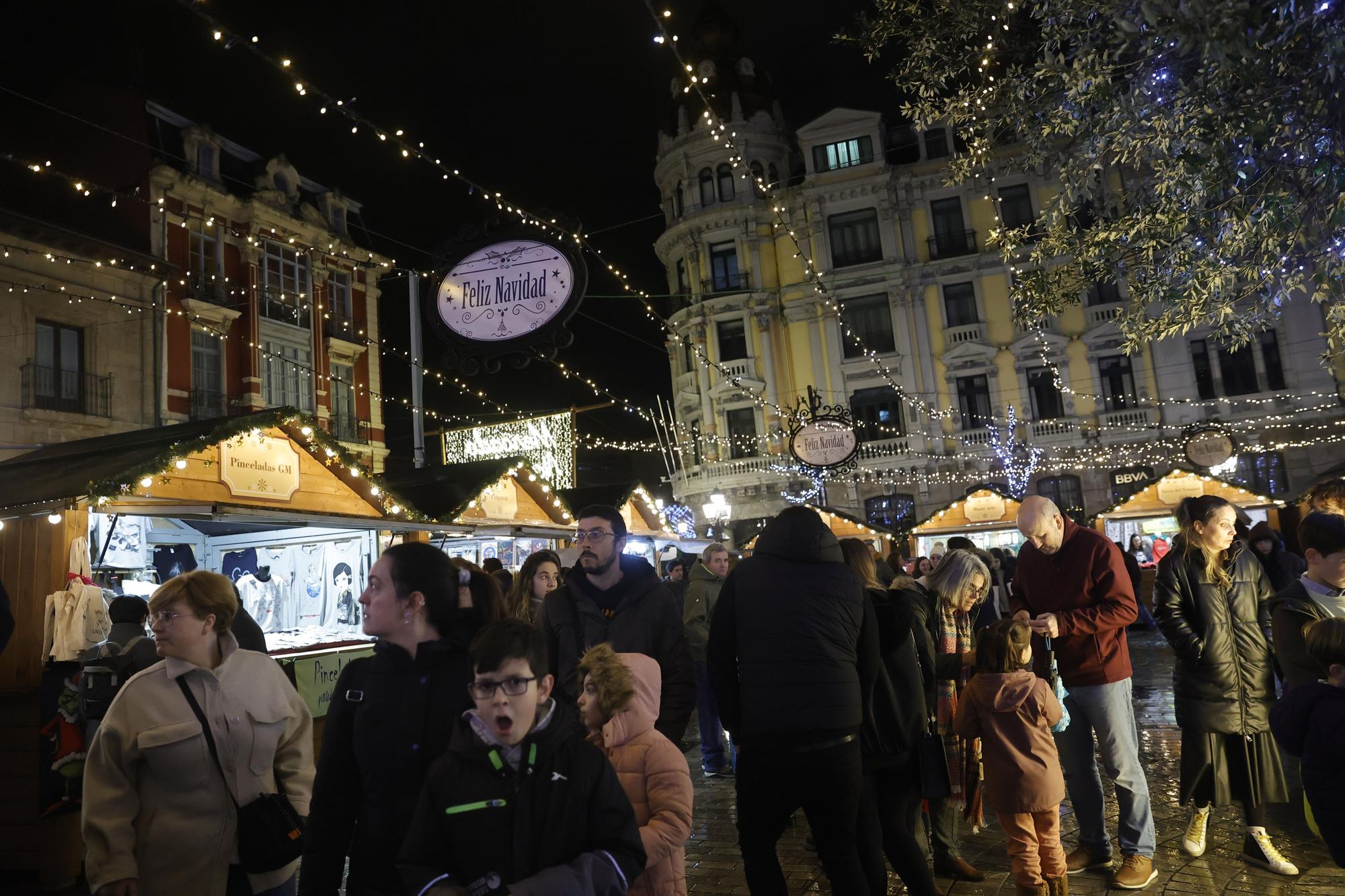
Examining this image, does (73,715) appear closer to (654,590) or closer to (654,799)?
(654,590)

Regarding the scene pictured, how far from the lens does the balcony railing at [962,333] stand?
3148 centimetres

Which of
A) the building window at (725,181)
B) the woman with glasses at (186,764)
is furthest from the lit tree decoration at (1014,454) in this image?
the woman with glasses at (186,764)

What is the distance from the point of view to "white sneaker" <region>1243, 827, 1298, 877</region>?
14.2 feet

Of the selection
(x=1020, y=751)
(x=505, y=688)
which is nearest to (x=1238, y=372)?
(x=1020, y=751)

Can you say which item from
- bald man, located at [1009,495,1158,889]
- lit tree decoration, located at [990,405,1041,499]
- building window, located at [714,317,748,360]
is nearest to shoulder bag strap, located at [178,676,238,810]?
bald man, located at [1009,495,1158,889]

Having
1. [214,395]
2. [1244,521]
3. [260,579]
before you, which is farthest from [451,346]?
[214,395]

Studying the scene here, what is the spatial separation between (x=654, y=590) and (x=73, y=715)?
4.00 m

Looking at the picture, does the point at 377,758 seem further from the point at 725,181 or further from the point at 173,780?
the point at 725,181

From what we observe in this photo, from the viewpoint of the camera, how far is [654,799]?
2914 millimetres

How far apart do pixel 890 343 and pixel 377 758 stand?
30985 millimetres

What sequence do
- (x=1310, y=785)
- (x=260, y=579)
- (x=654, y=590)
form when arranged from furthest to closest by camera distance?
(x=260, y=579) < (x=654, y=590) < (x=1310, y=785)

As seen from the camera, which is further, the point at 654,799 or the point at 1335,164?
the point at 1335,164

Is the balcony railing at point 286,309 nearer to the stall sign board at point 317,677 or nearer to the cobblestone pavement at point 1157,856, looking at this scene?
the stall sign board at point 317,677

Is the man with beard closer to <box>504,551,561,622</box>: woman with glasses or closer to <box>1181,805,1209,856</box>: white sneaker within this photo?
<box>504,551,561,622</box>: woman with glasses
